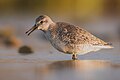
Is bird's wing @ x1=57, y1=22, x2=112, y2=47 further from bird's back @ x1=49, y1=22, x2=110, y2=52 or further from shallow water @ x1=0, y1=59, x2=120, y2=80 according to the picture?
shallow water @ x1=0, y1=59, x2=120, y2=80

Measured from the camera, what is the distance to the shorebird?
40.5 ft

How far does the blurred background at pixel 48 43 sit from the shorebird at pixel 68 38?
0.21 metres

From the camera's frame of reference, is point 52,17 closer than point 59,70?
No

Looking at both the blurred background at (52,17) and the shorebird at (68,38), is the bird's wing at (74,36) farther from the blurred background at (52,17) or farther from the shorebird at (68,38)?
the blurred background at (52,17)

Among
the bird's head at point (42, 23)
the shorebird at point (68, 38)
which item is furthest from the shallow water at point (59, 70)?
the bird's head at point (42, 23)

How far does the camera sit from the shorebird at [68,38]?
12.3 meters

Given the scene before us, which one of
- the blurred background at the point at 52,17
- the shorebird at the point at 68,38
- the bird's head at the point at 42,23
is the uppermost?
the blurred background at the point at 52,17

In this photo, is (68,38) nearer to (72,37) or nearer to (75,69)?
(72,37)

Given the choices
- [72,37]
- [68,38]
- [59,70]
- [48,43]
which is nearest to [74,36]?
[72,37]

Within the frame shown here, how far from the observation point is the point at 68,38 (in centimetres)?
1243

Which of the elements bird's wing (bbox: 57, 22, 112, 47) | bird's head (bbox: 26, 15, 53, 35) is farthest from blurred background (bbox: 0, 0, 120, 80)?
bird's head (bbox: 26, 15, 53, 35)

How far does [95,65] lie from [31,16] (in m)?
8.54

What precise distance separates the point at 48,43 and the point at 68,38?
9.04ft

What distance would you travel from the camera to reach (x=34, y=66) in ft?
36.9
